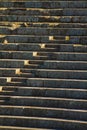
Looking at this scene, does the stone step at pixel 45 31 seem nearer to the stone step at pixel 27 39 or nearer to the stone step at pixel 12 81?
the stone step at pixel 27 39

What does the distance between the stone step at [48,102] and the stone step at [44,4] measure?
345cm

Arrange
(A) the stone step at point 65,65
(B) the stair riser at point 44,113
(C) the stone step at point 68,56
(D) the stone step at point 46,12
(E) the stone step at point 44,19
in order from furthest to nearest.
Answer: (D) the stone step at point 46,12, (E) the stone step at point 44,19, (C) the stone step at point 68,56, (A) the stone step at point 65,65, (B) the stair riser at point 44,113

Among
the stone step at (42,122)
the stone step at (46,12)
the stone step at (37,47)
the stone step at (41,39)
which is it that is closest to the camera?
the stone step at (42,122)

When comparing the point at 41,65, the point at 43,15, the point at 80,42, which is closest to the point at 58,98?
the point at 41,65

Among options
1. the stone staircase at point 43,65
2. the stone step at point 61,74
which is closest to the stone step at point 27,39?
the stone staircase at point 43,65

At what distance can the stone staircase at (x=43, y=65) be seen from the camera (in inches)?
318

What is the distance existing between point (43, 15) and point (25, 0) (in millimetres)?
998

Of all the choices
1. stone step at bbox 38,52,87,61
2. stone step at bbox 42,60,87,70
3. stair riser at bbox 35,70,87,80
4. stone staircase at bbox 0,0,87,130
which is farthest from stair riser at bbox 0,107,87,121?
stone step at bbox 38,52,87,61

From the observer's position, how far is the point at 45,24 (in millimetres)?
10344

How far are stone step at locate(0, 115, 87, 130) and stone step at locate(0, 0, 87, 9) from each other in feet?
13.1

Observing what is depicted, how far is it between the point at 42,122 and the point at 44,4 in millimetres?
4256

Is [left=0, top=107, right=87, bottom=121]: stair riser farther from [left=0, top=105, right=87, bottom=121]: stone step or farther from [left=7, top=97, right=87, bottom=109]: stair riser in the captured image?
[left=7, top=97, right=87, bottom=109]: stair riser

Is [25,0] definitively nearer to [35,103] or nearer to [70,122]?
[35,103]

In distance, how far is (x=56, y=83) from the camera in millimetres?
8664
